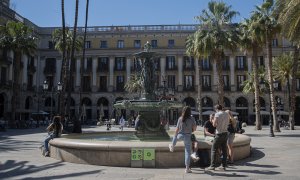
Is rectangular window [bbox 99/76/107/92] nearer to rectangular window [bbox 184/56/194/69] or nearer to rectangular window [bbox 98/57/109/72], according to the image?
rectangular window [bbox 98/57/109/72]

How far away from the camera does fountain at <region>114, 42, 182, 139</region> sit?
14.0 metres

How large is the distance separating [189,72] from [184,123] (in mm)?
53258

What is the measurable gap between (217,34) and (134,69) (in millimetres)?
33285

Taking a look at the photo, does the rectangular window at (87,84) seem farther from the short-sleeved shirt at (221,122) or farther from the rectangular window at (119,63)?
the short-sleeved shirt at (221,122)

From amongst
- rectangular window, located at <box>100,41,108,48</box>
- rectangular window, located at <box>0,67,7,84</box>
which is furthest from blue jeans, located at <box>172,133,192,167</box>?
rectangular window, located at <box>100,41,108,48</box>

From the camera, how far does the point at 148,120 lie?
15.1m

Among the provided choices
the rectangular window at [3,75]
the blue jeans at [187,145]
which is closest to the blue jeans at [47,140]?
the blue jeans at [187,145]

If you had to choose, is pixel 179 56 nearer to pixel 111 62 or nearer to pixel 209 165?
pixel 111 62

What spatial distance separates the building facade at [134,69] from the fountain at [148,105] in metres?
44.3

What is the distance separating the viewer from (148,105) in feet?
45.8

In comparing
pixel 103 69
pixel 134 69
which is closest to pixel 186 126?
pixel 134 69

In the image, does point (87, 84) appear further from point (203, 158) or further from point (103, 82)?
point (203, 158)

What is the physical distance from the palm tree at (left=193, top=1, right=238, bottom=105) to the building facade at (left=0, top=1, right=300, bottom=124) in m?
28.1

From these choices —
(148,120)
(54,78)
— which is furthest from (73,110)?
(148,120)
